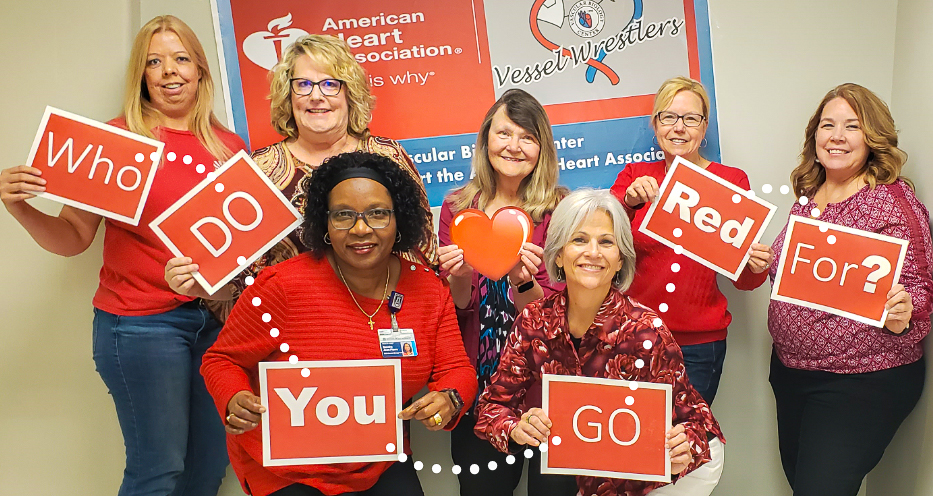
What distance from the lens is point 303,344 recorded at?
2018mm

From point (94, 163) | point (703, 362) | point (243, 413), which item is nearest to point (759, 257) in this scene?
point (703, 362)

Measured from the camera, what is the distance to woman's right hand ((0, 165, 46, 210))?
208 cm

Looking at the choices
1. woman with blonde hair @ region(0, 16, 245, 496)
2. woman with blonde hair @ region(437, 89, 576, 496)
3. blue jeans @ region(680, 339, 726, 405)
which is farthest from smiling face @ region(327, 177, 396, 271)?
blue jeans @ region(680, 339, 726, 405)

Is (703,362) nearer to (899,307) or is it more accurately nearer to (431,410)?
(899,307)

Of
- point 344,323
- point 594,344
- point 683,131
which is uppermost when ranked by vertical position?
point 683,131

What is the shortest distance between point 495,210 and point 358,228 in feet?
1.90

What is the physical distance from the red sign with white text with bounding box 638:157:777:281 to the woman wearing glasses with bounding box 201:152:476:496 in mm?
752

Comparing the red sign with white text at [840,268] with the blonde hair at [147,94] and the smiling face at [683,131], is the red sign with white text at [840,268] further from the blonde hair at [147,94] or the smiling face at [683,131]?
the blonde hair at [147,94]

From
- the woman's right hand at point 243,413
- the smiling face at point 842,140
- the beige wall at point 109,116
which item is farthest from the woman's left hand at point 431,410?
the smiling face at point 842,140

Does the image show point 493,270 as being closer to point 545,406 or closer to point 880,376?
point 545,406

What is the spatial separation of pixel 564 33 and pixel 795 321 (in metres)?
1.34

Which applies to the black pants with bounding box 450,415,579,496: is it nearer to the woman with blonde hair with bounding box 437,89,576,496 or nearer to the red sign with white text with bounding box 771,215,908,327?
the woman with blonde hair with bounding box 437,89,576,496

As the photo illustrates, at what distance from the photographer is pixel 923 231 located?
224 cm

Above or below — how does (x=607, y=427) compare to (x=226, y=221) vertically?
below
